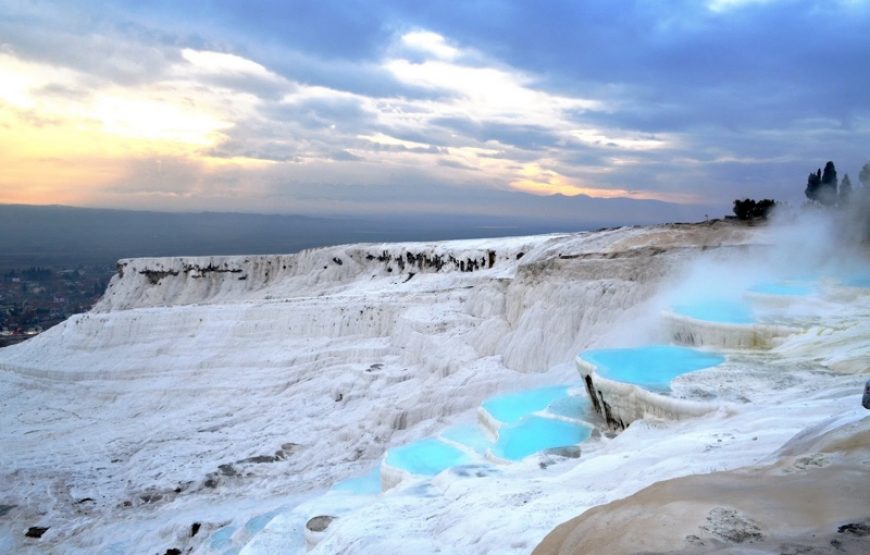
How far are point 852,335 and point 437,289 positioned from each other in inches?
730

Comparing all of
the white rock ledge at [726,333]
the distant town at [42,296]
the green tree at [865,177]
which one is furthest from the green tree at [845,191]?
the distant town at [42,296]

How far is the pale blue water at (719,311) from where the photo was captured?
41.5 feet

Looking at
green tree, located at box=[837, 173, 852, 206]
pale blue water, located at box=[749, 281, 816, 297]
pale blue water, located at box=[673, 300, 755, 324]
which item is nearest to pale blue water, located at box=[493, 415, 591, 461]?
pale blue water, located at box=[673, 300, 755, 324]

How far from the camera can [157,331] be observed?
25.5m

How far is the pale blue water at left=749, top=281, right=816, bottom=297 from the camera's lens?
14523mm

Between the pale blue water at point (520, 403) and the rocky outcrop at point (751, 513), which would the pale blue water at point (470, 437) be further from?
the rocky outcrop at point (751, 513)

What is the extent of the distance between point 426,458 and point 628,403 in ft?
12.0

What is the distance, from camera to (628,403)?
9.81m

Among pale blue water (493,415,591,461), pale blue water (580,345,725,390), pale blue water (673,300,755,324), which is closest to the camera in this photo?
pale blue water (493,415,591,461)

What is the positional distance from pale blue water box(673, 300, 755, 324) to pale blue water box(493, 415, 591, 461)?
4.15m

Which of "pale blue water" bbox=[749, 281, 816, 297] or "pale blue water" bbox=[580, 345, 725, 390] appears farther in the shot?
"pale blue water" bbox=[749, 281, 816, 297]

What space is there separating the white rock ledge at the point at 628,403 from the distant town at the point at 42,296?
3984 cm

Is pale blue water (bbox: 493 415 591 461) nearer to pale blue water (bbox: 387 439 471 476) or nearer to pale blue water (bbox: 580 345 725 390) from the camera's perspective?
pale blue water (bbox: 387 439 471 476)

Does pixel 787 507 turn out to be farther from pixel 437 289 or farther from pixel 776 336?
pixel 437 289
